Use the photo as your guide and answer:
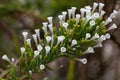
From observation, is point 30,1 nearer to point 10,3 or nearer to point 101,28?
point 10,3

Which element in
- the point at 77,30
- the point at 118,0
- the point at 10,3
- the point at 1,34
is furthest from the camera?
the point at 1,34

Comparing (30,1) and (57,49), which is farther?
(30,1)

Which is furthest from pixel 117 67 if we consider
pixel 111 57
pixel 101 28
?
pixel 101 28

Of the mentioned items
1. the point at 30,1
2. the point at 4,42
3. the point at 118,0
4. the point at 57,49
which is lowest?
the point at 57,49

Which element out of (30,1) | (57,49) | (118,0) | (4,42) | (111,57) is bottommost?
(57,49)

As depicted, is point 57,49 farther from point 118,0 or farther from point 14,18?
point 14,18

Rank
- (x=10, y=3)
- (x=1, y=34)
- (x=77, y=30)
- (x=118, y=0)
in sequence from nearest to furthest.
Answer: (x=77, y=30) → (x=118, y=0) → (x=10, y=3) → (x=1, y=34)

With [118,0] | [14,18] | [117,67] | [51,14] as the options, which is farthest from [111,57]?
[118,0]

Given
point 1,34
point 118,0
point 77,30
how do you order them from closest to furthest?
point 77,30
point 118,0
point 1,34

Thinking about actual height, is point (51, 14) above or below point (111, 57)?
above
